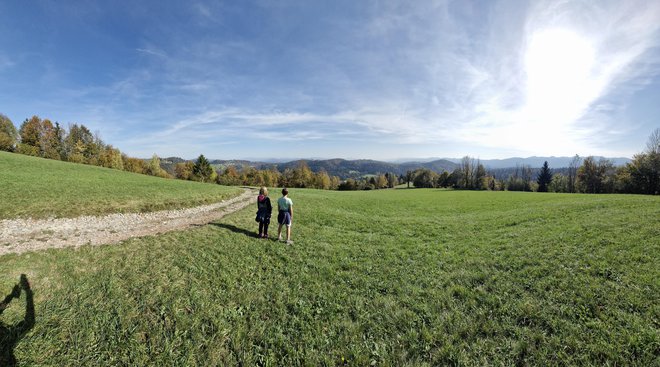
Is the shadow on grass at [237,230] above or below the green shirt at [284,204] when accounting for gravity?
below

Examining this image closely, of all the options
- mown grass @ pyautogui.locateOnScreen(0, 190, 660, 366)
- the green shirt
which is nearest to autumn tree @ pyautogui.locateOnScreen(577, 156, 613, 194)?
mown grass @ pyautogui.locateOnScreen(0, 190, 660, 366)

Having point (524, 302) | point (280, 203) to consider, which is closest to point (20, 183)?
point (280, 203)

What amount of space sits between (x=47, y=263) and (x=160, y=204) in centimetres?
1294

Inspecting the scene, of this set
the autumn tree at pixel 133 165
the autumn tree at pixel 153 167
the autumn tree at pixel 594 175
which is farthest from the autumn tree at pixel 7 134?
the autumn tree at pixel 594 175

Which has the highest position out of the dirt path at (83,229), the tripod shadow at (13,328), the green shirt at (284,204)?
the green shirt at (284,204)

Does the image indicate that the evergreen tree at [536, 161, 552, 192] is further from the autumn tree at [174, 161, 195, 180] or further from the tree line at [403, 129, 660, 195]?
the autumn tree at [174, 161, 195, 180]

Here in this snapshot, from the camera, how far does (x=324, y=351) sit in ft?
18.0

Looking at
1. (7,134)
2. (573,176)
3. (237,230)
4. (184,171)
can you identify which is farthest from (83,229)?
(573,176)

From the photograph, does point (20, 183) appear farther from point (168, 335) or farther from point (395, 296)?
point (395, 296)

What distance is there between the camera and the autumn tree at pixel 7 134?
57.5 meters

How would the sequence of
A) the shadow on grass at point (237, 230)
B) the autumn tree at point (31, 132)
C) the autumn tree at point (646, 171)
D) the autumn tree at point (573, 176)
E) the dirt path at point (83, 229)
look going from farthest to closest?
the autumn tree at point (573, 176)
the autumn tree at point (31, 132)
the autumn tree at point (646, 171)
the shadow on grass at point (237, 230)
the dirt path at point (83, 229)

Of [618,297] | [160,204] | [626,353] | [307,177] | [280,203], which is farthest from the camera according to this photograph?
[307,177]

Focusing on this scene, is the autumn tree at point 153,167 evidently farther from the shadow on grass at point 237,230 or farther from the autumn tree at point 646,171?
the autumn tree at point 646,171

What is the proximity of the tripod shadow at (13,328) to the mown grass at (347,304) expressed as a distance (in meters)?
0.13
